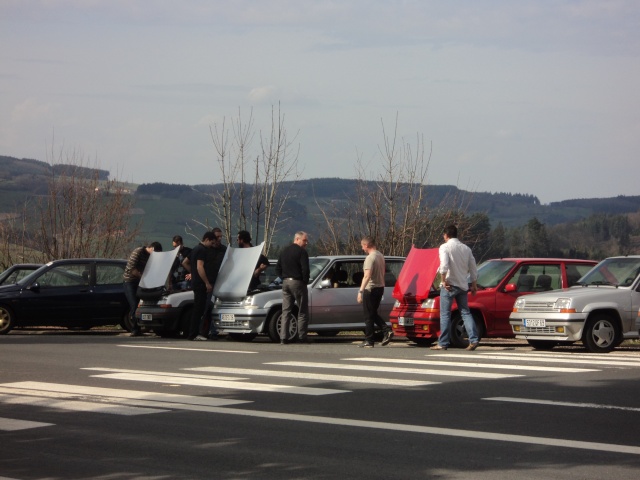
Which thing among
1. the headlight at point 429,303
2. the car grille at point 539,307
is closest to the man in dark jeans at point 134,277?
the headlight at point 429,303

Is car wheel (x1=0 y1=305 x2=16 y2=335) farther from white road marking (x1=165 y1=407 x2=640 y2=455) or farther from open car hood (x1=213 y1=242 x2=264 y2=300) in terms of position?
white road marking (x1=165 y1=407 x2=640 y2=455)

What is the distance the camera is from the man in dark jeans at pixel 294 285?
19.2 m

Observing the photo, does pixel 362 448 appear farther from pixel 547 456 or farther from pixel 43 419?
pixel 43 419

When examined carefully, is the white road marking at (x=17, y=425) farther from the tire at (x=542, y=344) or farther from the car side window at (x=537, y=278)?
the car side window at (x=537, y=278)

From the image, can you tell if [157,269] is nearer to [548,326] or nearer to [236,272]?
[236,272]

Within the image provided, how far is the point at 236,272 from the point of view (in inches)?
810

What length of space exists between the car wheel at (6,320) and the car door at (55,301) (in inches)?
8.0

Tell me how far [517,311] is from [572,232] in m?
84.6

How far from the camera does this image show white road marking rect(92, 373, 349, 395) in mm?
11577

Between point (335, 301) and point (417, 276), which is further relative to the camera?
point (335, 301)

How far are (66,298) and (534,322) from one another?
34.7ft

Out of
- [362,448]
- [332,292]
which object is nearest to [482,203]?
[332,292]

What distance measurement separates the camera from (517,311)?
17.8 metres

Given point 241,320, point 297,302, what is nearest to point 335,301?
point 297,302
